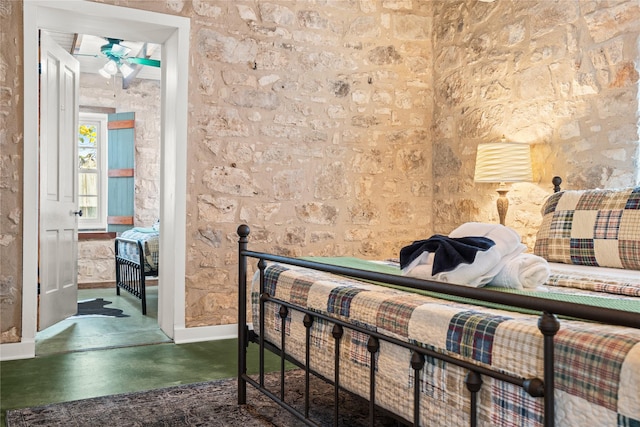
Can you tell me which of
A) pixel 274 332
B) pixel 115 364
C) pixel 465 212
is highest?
pixel 465 212

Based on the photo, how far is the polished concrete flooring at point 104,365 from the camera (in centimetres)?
288

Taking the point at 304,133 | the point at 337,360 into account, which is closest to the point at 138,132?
the point at 304,133

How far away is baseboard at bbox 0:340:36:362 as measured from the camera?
3451 millimetres

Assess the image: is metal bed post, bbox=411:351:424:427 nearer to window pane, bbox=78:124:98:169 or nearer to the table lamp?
the table lamp

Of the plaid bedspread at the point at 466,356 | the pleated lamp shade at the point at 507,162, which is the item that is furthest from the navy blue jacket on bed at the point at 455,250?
the pleated lamp shade at the point at 507,162

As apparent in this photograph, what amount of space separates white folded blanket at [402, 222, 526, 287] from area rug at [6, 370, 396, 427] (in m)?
0.66

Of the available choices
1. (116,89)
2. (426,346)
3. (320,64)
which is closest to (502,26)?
(320,64)

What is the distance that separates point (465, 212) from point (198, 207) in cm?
205

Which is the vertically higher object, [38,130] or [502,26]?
[502,26]

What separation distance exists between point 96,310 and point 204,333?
171 cm

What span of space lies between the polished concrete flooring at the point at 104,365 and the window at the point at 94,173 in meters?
3.05

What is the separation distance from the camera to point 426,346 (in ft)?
4.97

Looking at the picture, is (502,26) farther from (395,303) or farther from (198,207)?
(395,303)

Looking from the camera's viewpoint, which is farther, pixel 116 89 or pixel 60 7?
pixel 116 89
